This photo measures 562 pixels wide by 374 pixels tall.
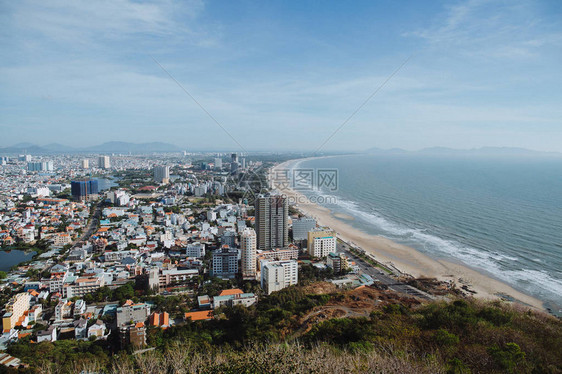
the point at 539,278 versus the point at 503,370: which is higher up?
the point at 503,370

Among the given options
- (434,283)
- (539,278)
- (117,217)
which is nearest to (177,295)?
(434,283)

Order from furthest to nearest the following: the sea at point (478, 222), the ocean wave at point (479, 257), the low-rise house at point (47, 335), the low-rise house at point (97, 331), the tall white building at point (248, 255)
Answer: the sea at point (478, 222), the tall white building at point (248, 255), the ocean wave at point (479, 257), the low-rise house at point (97, 331), the low-rise house at point (47, 335)

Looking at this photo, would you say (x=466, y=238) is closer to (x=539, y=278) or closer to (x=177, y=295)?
(x=539, y=278)

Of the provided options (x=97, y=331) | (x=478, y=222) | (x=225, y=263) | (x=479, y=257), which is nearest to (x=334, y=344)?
(x=97, y=331)

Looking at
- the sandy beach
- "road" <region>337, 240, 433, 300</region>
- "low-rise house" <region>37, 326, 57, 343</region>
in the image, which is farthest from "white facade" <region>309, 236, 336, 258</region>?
"low-rise house" <region>37, 326, 57, 343</region>

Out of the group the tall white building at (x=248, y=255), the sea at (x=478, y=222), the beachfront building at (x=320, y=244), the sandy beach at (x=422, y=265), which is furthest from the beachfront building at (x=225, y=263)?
the sea at (x=478, y=222)

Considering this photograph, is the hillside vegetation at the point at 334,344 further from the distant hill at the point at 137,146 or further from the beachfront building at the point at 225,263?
the distant hill at the point at 137,146
